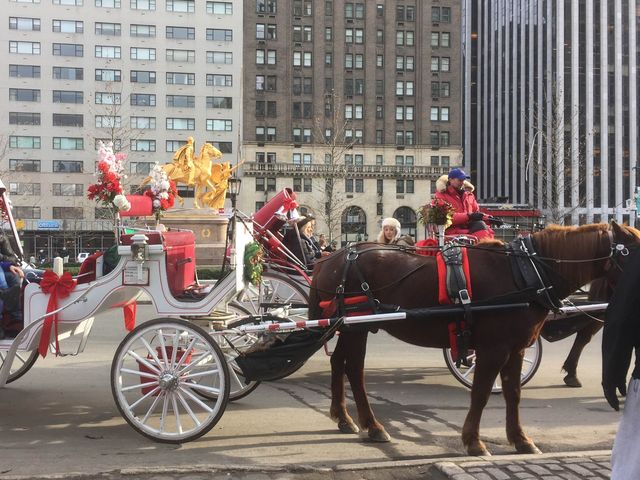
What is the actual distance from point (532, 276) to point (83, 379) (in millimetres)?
5871

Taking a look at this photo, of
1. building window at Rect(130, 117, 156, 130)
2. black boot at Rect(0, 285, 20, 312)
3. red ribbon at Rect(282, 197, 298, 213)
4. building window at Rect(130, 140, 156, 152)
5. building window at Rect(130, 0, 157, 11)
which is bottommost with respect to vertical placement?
black boot at Rect(0, 285, 20, 312)

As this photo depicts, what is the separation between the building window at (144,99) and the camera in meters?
71.6

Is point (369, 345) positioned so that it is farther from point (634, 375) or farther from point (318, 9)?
point (318, 9)

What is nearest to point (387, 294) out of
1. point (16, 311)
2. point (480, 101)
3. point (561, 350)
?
point (16, 311)

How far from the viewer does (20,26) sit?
70.8m

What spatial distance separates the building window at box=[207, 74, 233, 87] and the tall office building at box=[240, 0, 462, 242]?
3.27 metres

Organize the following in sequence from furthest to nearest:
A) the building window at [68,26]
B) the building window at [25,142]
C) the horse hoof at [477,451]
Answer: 1. the building window at [68,26]
2. the building window at [25,142]
3. the horse hoof at [477,451]

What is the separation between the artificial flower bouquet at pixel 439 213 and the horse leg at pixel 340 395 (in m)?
2.19

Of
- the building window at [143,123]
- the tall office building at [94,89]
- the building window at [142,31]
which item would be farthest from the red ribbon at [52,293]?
the building window at [142,31]

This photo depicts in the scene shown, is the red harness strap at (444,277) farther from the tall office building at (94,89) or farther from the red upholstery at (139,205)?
the tall office building at (94,89)

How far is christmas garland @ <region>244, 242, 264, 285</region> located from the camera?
645 cm

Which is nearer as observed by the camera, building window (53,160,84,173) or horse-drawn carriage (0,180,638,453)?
horse-drawn carriage (0,180,638,453)

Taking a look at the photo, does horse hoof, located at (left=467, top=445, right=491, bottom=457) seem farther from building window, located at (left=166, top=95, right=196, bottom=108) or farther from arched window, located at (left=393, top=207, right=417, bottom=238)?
arched window, located at (left=393, top=207, right=417, bottom=238)

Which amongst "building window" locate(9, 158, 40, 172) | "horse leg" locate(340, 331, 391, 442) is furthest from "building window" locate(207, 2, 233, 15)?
"horse leg" locate(340, 331, 391, 442)
